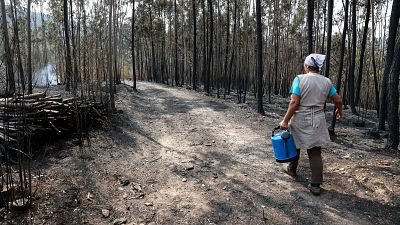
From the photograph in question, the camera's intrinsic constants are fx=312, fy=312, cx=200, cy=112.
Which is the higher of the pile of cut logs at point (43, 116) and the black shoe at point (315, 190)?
the pile of cut logs at point (43, 116)

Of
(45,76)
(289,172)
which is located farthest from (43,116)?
(45,76)

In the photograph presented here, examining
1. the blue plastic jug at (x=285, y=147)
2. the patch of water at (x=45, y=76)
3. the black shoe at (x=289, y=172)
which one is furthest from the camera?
the patch of water at (x=45, y=76)

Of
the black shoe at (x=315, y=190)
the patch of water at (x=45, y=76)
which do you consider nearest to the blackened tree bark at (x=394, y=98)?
the black shoe at (x=315, y=190)

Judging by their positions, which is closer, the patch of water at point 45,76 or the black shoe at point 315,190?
the black shoe at point 315,190

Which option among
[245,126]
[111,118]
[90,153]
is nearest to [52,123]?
[90,153]

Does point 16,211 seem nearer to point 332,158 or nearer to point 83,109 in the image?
point 83,109

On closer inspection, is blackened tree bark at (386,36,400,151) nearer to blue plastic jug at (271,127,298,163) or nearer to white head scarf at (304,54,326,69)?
white head scarf at (304,54,326,69)

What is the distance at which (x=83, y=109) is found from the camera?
21.8 ft

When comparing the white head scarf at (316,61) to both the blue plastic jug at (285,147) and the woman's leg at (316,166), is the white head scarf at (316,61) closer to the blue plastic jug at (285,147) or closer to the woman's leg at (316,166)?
the blue plastic jug at (285,147)

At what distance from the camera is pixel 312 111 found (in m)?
4.07

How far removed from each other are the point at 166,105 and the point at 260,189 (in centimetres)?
889

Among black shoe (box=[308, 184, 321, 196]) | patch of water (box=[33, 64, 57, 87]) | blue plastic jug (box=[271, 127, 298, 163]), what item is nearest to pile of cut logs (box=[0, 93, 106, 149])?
patch of water (box=[33, 64, 57, 87])

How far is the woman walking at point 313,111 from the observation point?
13.2 feet

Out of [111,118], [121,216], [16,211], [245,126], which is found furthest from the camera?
[245,126]
